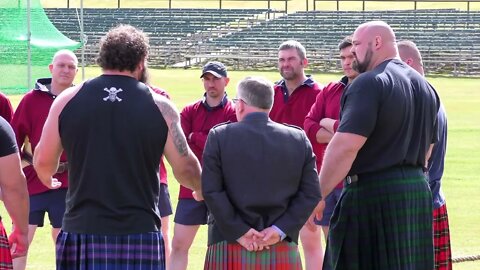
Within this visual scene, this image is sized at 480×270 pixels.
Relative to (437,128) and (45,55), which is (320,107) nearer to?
(437,128)

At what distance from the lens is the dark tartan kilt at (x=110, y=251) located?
5.01m

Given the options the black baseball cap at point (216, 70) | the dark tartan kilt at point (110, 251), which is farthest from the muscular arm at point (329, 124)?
the dark tartan kilt at point (110, 251)

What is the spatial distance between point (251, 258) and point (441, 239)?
1969 mm

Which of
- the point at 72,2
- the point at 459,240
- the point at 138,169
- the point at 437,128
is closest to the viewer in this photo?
the point at 138,169

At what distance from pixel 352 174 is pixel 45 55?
19.7 metres

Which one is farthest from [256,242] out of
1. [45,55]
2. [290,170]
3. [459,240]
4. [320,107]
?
[45,55]

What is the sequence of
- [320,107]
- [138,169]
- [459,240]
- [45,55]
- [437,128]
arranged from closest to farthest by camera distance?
1. [138,169]
2. [437,128]
3. [320,107]
4. [459,240]
5. [45,55]

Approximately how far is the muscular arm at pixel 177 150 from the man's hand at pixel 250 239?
1.27ft

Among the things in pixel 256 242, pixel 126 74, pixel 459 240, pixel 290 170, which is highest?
pixel 126 74

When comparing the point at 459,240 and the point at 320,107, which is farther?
the point at 459,240

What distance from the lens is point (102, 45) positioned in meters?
5.03

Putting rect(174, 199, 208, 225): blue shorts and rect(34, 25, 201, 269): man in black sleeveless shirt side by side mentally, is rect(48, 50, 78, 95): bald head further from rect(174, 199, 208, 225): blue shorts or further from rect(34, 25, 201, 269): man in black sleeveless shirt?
rect(34, 25, 201, 269): man in black sleeveless shirt

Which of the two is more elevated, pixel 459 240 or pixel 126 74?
pixel 126 74

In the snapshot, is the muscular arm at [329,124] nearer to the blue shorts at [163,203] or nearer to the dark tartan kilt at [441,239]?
the dark tartan kilt at [441,239]
